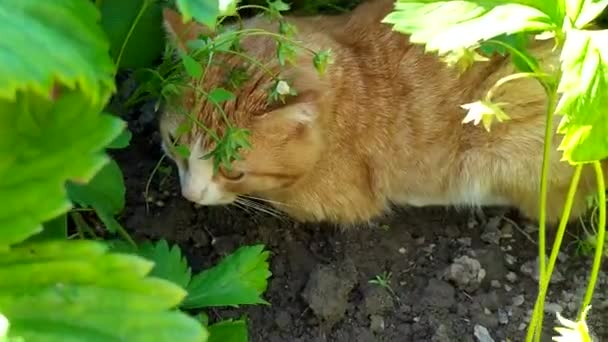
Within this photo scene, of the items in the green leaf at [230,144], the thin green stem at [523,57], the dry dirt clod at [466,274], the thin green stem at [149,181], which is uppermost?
the thin green stem at [523,57]

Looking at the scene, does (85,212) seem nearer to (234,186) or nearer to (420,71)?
(234,186)

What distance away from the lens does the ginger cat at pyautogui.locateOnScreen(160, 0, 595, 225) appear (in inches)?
69.5

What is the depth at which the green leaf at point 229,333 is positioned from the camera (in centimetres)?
140

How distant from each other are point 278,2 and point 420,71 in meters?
0.48

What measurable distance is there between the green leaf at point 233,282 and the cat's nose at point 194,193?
31 centimetres

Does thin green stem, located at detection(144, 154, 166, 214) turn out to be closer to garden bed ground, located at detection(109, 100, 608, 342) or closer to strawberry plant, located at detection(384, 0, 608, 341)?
garden bed ground, located at detection(109, 100, 608, 342)

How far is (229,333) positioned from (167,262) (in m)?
0.15

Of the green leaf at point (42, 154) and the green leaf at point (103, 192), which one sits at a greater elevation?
the green leaf at point (42, 154)

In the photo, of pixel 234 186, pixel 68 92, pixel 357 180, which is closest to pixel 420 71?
pixel 357 180

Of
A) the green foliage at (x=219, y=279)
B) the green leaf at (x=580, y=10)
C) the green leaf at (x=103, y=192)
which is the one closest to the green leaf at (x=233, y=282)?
the green foliage at (x=219, y=279)

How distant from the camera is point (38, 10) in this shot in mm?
956

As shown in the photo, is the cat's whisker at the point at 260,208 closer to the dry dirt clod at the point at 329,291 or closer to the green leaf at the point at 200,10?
the dry dirt clod at the point at 329,291

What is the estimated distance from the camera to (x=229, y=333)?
55.2 inches

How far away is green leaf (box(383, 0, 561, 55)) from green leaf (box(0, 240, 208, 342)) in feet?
1.44
